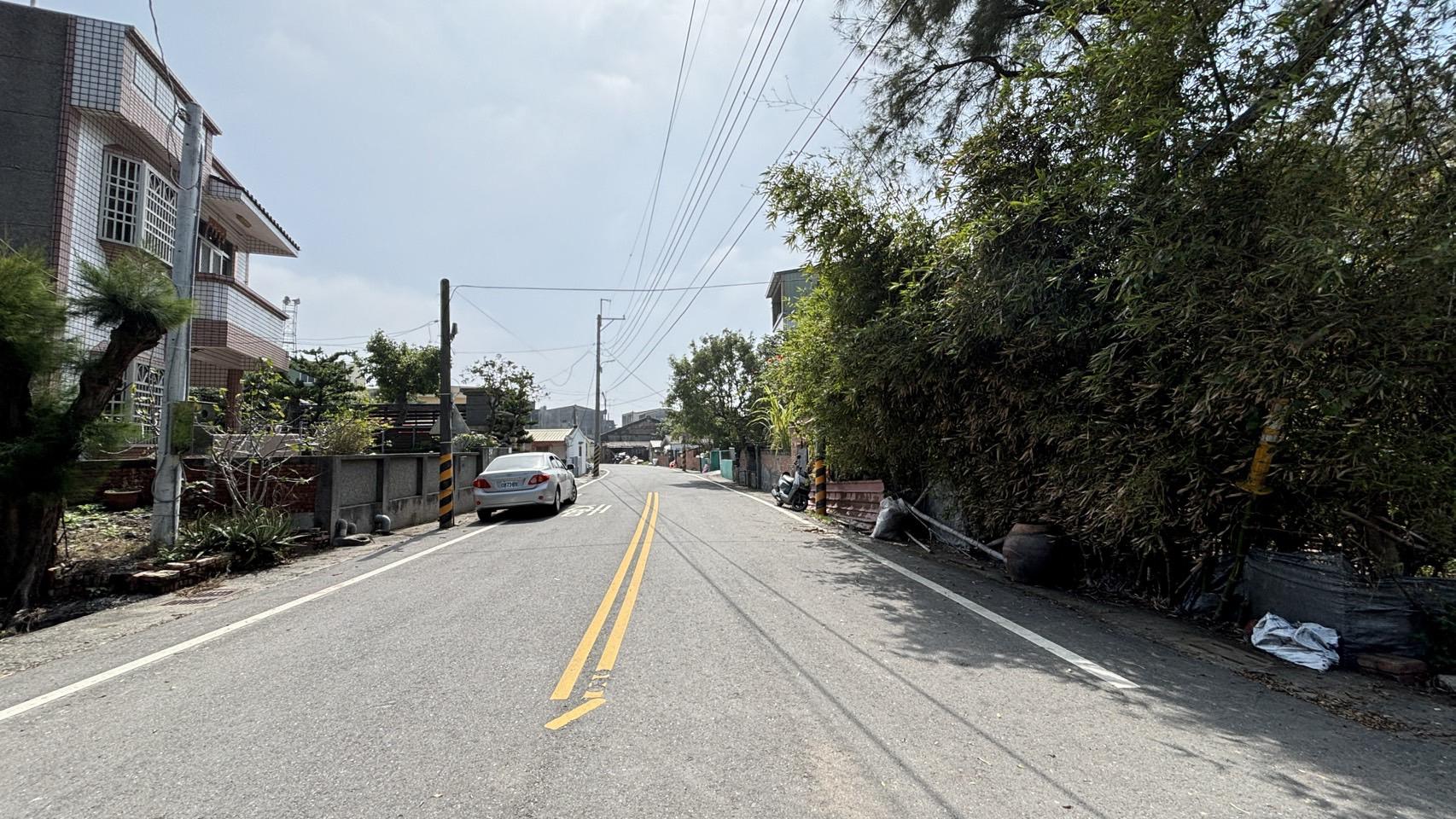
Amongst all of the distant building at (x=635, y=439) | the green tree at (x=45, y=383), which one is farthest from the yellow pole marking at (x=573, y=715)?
the distant building at (x=635, y=439)

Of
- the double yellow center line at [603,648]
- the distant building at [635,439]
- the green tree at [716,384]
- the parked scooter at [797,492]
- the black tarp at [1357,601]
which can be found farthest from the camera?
the distant building at [635,439]

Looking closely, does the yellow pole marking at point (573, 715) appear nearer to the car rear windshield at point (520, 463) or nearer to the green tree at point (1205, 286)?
the green tree at point (1205, 286)

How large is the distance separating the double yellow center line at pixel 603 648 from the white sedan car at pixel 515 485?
6218 millimetres

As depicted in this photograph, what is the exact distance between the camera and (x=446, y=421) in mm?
15180

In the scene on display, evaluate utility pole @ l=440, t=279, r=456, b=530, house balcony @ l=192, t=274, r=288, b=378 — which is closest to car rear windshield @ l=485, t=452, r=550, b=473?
utility pole @ l=440, t=279, r=456, b=530

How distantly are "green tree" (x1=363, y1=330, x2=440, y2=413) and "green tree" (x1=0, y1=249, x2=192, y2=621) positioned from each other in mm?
34305

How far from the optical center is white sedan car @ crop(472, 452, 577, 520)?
14.8 metres

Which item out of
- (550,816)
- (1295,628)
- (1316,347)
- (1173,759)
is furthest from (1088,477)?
(550,816)

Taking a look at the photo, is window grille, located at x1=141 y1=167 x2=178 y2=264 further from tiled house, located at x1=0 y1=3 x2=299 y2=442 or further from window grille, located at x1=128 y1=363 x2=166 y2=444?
window grille, located at x1=128 y1=363 x2=166 y2=444

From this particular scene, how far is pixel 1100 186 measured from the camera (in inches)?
235

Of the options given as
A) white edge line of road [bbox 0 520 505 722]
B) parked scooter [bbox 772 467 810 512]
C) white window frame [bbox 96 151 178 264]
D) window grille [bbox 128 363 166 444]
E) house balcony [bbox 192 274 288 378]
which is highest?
white window frame [bbox 96 151 178 264]

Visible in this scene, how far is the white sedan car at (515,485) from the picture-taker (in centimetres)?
1480

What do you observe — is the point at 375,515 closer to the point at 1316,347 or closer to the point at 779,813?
the point at 779,813

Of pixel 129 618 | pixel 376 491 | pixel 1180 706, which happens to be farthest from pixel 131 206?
pixel 1180 706
